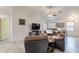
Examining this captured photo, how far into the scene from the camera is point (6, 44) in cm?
205

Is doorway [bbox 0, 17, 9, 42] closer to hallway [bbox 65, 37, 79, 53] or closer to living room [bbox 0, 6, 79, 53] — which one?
living room [bbox 0, 6, 79, 53]

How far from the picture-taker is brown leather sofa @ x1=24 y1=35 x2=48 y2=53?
6.24 ft

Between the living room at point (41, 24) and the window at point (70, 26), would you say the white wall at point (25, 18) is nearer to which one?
the living room at point (41, 24)

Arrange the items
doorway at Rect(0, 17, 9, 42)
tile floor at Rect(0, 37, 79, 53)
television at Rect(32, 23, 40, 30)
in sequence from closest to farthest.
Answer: tile floor at Rect(0, 37, 79, 53), doorway at Rect(0, 17, 9, 42), television at Rect(32, 23, 40, 30)

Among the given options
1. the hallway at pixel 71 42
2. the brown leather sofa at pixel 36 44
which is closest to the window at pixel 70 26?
the hallway at pixel 71 42

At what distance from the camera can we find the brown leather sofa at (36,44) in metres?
1.90

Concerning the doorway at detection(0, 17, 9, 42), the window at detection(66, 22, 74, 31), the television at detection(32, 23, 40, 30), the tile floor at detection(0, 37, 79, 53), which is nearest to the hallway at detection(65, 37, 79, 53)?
the tile floor at detection(0, 37, 79, 53)

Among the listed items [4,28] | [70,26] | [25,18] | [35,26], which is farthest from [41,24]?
[4,28]

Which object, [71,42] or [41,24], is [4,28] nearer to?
[41,24]

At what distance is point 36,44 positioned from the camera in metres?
1.99
